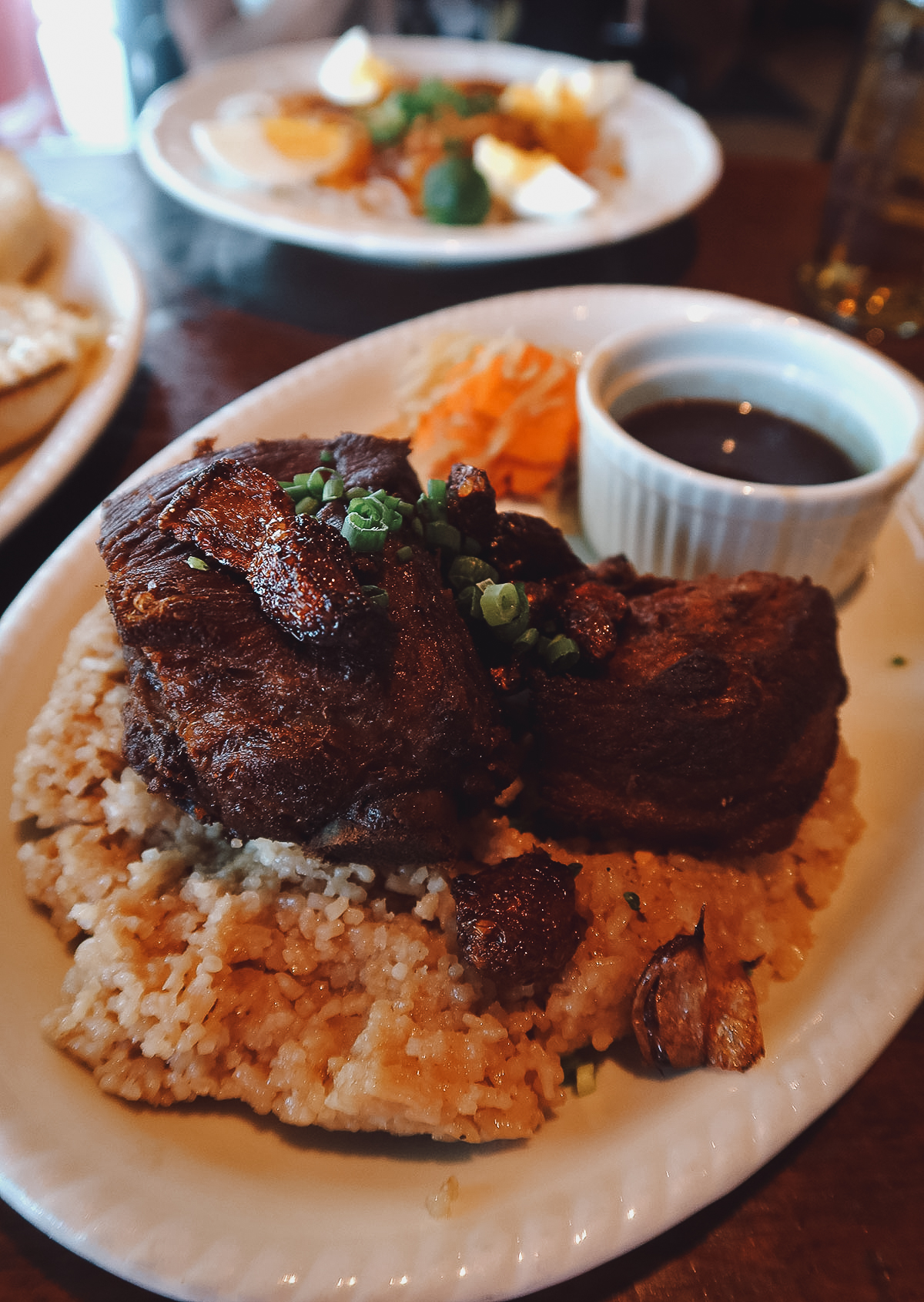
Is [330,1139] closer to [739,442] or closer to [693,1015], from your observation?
[693,1015]

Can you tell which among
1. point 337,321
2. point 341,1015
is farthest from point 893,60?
point 341,1015

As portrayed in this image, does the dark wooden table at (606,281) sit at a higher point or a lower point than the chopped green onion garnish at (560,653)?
lower

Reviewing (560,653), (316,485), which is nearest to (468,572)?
(560,653)

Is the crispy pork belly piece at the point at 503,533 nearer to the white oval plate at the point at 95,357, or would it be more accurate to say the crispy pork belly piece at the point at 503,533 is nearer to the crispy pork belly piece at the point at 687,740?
the crispy pork belly piece at the point at 687,740

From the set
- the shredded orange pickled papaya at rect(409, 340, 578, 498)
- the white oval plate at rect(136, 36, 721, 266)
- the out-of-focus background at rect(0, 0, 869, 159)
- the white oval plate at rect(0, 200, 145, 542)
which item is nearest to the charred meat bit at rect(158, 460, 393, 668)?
the white oval plate at rect(0, 200, 145, 542)

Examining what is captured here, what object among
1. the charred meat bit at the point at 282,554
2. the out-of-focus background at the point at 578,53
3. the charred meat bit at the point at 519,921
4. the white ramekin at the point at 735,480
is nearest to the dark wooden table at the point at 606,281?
the charred meat bit at the point at 519,921

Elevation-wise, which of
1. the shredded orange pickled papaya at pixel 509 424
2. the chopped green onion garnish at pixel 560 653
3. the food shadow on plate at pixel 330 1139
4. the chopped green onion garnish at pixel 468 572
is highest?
the chopped green onion garnish at pixel 468 572
